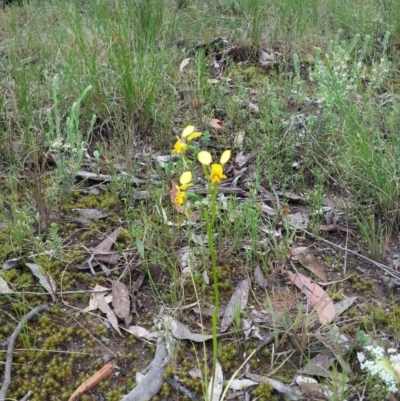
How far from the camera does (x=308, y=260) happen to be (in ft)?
6.09

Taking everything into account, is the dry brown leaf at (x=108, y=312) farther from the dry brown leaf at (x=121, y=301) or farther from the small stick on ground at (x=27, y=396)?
the small stick on ground at (x=27, y=396)

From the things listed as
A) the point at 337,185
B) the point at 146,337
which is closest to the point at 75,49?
the point at 337,185

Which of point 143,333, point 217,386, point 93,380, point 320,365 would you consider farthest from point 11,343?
point 320,365

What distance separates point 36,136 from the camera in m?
2.48

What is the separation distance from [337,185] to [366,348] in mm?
989

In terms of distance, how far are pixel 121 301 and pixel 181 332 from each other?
0.27 metres

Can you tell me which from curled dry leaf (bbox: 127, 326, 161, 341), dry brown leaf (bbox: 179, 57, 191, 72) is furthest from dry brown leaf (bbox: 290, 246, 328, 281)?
dry brown leaf (bbox: 179, 57, 191, 72)

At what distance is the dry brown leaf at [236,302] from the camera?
1620mm

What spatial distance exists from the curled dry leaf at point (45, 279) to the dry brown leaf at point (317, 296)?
89cm

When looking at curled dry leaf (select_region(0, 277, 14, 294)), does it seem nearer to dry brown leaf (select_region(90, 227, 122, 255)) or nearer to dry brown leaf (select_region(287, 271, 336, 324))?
dry brown leaf (select_region(90, 227, 122, 255))

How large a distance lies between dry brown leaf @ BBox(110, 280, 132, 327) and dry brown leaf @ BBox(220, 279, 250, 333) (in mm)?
340

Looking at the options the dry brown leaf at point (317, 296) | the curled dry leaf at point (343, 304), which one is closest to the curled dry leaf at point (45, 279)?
the dry brown leaf at point (317, 296)

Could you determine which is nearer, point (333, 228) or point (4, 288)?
point (4, 288)

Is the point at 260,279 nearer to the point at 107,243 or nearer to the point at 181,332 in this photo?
the point at 181,332
